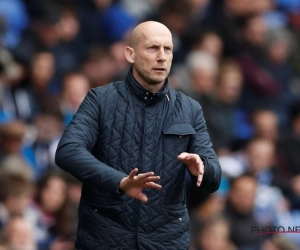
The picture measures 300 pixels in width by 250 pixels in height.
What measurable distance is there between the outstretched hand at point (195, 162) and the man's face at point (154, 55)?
611 mm

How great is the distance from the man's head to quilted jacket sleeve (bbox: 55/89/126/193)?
0.34 m

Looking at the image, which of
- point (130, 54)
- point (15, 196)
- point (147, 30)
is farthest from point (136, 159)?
point (15, 196)

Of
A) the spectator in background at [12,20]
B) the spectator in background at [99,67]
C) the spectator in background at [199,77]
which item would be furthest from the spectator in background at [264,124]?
the spectator in background at [12,20]

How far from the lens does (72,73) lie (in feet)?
36.5

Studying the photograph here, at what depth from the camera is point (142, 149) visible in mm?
6453

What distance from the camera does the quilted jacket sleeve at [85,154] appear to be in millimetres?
6117

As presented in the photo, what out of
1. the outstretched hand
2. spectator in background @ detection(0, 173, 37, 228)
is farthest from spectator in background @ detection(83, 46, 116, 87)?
the outstretched hand

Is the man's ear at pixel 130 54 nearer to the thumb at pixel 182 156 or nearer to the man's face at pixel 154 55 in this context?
the man's face at pixel 154 55

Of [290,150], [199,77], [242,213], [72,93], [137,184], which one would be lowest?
[242,213]

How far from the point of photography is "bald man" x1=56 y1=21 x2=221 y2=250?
6.41 m

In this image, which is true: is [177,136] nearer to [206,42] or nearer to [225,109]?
[225,109]

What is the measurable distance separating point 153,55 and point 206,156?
0.68m

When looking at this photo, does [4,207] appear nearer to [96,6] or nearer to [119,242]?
[119,242]

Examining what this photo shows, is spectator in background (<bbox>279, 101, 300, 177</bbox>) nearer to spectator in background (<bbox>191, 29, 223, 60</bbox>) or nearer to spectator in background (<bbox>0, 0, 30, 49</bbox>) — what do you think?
spectator in background (<bbox>191, 29, 223, 60</bbox>)
